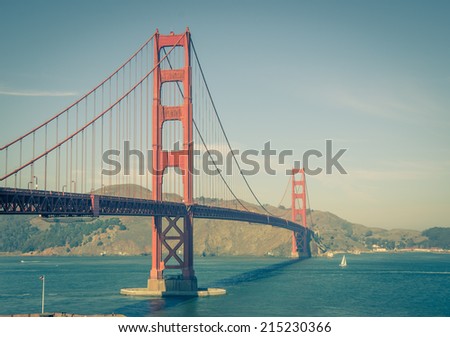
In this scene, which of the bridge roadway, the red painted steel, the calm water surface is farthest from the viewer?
the red painted steel

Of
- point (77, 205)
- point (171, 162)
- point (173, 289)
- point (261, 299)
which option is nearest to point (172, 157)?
point (171, 162)

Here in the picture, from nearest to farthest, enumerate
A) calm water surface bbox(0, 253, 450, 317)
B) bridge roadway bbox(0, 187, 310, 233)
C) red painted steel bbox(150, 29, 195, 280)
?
bridge roadway bbox(0, 187, 310, 233) → calm water surface bbox(0, 253, 450, 317) → red painted steel bbox(150, 29, 195, 280)

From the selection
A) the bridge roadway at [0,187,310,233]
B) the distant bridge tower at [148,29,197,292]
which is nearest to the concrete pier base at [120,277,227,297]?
the distant bridge tower at [148,29,197,292]

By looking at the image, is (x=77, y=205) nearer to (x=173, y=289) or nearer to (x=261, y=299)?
(x=173, y=289)

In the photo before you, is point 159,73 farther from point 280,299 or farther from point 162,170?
point 280,299

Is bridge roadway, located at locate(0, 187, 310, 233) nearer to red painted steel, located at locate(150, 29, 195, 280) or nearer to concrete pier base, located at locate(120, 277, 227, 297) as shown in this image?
red painted steel, located at locate(150, 29, 195, 280)

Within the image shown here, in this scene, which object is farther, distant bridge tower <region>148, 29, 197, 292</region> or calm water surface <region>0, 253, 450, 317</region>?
distant bridge tower <region>148, 29, 197, 292</region>

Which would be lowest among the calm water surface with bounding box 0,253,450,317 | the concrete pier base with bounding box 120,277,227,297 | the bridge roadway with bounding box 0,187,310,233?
the calm water surface with bounding box 0,253,450,317
